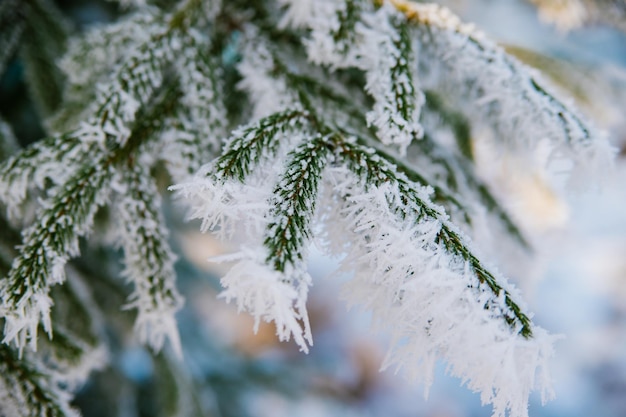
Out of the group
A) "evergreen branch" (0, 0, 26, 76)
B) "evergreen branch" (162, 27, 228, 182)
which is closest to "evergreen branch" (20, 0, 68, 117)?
"evergreen branch" (0, 0, 26, 76)

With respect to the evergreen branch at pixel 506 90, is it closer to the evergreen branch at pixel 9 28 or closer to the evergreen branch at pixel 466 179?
the evergreen branch at pixel 466 179

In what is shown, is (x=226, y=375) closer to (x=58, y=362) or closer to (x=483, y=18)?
(x=58, y=362)

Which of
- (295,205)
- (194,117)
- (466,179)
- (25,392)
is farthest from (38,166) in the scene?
(466,179)

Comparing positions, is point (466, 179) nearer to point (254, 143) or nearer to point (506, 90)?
point (506, 90)

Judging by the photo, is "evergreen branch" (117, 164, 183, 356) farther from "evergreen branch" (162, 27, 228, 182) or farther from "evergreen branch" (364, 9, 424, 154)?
"evergreen branch" (364, 9, 424, 154)

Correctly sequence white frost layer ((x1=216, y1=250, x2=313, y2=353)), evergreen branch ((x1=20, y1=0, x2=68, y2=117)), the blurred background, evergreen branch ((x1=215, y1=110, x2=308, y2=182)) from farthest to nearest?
1. the blurred background
2. evergreen branch ((x1=20, y1=0, x2=68, y2=117))
3. evergreen branch ((x1=215, y1=110, x2=308, y2=182))
4. white frost layer ((x1=216, y1=250, x2=313, y2=353))

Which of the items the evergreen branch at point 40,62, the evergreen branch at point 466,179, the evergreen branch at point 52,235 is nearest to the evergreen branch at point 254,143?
the evergreen branch at point 52,235

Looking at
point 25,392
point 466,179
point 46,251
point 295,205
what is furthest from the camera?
point 466,179
